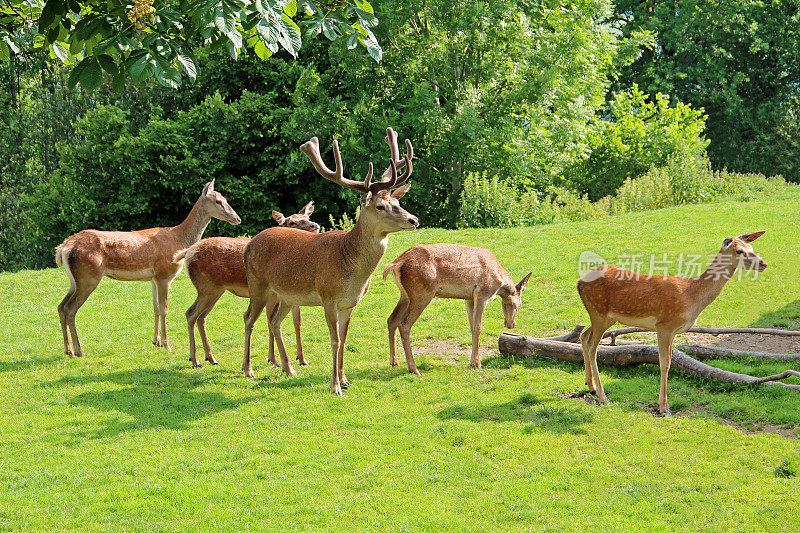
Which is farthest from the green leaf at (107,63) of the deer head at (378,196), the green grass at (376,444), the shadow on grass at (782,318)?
the shadow on grass at (782,318)

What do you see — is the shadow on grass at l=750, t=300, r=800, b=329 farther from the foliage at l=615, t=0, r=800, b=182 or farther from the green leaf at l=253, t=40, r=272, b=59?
the foliage at l=615, t=0, r=800, b=182

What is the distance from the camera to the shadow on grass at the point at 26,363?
1191 centimetres

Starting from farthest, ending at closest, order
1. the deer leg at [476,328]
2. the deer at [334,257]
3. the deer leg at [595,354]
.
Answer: the deer leg at [476,328] < the deer at [334,257] < the deer leg at [595,354]

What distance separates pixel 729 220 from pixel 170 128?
741 inches

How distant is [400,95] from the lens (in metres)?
29.8

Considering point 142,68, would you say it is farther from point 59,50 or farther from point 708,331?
point 708,331

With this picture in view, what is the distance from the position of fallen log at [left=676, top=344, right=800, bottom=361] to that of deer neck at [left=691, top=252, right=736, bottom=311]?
2.36m

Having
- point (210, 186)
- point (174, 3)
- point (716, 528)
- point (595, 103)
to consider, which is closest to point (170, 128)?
point (210, 186)

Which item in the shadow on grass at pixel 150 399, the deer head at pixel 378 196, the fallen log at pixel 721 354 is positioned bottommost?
the shadow on grass at pixel 150 399

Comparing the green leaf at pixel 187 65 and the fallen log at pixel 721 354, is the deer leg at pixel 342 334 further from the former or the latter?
the green leaf at pixel 187 65

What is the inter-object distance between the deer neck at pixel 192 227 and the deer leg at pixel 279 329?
9.93 ft

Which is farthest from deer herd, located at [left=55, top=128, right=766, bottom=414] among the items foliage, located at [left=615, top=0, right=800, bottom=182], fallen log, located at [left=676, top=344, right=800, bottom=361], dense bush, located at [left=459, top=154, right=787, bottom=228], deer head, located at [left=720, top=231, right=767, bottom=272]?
foliage, located at [left=615, top=0, right=800, bottom=182]

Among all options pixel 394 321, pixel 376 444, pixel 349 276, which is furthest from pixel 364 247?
pixel 376 444

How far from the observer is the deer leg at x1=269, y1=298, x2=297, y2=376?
11102 millimetres
